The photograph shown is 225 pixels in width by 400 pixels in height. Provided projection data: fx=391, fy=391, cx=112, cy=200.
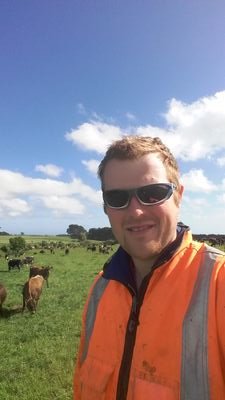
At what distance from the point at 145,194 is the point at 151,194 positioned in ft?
0.12

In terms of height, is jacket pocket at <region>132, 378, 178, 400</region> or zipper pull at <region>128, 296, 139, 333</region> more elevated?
zipper pull at <region>128, 296, 139, 333</region>

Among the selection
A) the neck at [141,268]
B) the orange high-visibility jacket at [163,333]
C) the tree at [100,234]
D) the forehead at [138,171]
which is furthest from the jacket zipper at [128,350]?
the tree at [100,234]

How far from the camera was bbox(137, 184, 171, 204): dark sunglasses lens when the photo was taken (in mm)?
2410

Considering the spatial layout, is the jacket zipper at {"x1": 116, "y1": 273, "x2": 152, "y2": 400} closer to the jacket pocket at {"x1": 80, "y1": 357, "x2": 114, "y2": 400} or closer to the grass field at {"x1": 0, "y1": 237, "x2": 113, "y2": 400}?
the jacket pocket at {"x1": 80, "y1": 357, "x2": 114, "y2": 400}

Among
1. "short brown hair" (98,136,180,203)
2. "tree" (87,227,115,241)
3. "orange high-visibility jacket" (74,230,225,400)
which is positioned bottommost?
"orange high-visibility jacket" (74,230,225,400)

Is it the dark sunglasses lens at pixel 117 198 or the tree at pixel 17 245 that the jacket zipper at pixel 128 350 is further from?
the tree at pixel 17 245

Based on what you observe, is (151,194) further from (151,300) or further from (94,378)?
(94,378)

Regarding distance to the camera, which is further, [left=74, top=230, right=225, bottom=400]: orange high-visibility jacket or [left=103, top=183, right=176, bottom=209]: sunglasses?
[left=103, top=183, right=176, bottom=209]: sunglasses

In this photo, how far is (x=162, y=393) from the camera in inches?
82.2

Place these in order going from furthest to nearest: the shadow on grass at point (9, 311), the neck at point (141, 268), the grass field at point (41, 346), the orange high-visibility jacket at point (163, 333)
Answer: the shadow on grass at point (9, 311), the grass field at point (41, 346), the neck at point (141, 268), the orange high-visibility jacket at point (163, 333)

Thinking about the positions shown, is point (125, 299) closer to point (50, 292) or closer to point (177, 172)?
point (177, 172)

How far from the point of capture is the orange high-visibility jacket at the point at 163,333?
77.7 inches

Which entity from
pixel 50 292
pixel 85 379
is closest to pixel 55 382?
pixel 85 379

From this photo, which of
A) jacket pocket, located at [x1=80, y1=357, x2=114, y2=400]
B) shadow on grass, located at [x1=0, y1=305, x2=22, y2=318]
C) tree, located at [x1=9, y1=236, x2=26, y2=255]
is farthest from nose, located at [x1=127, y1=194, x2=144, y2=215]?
tree, located at [x1=9, y1=236, x2=26, y2=255]
